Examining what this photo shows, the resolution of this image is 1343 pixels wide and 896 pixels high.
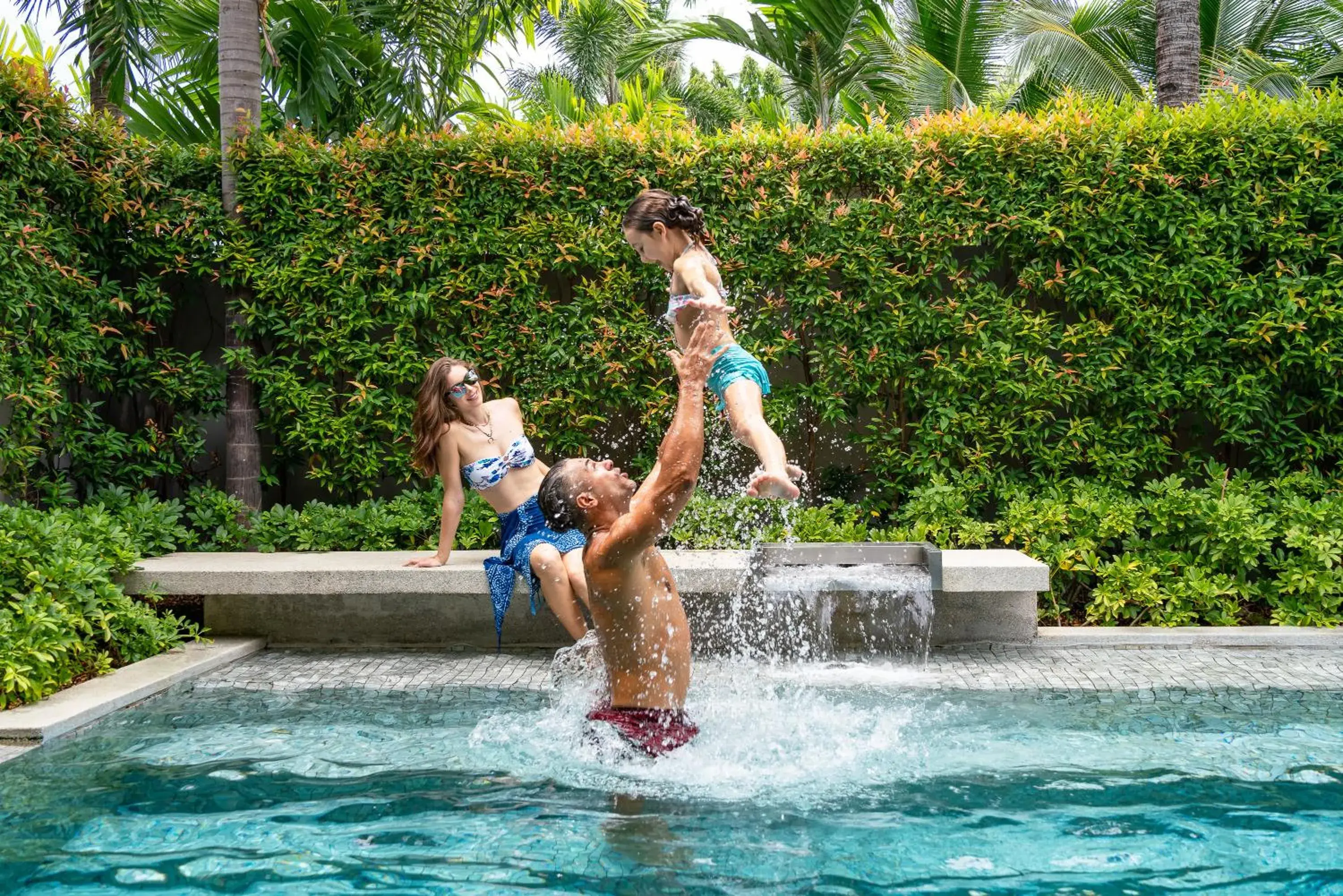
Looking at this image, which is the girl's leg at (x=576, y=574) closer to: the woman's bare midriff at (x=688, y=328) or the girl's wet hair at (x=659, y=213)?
the woman's bare midriff at (x=688, y=328)

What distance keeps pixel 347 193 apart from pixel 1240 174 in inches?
242

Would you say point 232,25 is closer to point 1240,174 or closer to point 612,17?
point 1240,174

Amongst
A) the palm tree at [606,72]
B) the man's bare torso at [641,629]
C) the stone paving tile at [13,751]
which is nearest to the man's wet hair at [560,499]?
the man's bare torso at [641,629]

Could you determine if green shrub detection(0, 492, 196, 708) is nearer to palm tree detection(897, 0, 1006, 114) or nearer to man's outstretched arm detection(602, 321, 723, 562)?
→ man's outstretched arm detection(602, 321, 723, 562)

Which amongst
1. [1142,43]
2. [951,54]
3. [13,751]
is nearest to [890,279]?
[13,751]

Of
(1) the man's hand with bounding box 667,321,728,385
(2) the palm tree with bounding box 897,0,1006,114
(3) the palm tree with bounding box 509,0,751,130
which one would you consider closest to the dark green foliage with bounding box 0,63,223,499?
(1) the man's hand with bounding box 667,321,728,385

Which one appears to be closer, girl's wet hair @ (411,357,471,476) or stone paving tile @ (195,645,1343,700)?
stone paving tile @ (195,645,1343,700)

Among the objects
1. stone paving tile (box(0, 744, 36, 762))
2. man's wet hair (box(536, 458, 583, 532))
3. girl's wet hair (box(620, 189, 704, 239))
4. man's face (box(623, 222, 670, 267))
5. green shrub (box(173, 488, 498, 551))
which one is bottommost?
stone paving tile (box(0, 744, 36, 762))

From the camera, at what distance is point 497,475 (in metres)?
5.85

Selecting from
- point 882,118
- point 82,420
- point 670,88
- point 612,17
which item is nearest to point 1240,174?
point 882,118

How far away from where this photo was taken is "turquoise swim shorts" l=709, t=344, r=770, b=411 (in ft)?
16.3

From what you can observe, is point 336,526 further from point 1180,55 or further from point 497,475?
point 1180,55

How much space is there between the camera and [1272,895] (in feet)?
10.1

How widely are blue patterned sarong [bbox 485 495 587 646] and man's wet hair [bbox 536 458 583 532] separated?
181cm
